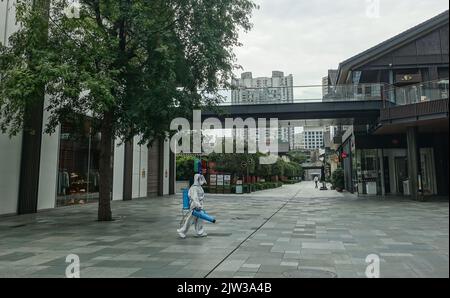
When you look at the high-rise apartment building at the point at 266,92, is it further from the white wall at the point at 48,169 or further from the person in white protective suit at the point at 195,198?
the person in white protective suit at the point at 195,198

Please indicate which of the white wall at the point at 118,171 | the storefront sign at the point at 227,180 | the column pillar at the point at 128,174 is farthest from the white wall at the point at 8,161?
the storefront sign at the point at 227,180

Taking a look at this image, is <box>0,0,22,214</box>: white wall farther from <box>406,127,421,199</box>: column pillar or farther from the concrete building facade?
<box>406,127,421,199</box>: column pillar

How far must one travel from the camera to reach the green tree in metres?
10.9

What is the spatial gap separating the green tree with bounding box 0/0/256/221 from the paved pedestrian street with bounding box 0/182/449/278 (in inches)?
136

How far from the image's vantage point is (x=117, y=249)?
820 centimetres

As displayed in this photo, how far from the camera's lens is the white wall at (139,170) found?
2659 cm

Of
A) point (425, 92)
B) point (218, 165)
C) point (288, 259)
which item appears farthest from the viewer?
point (218, 165)

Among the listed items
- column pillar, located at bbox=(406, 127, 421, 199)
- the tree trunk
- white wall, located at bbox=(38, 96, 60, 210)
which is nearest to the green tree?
the tree trunk

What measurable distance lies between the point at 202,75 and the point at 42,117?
307 inches

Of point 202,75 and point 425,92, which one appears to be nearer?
point 202,75

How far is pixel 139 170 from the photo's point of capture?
2725 cm

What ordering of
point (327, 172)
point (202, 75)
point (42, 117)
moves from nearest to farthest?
point (202, 75) < point (42, 117) < point (327, 172)
